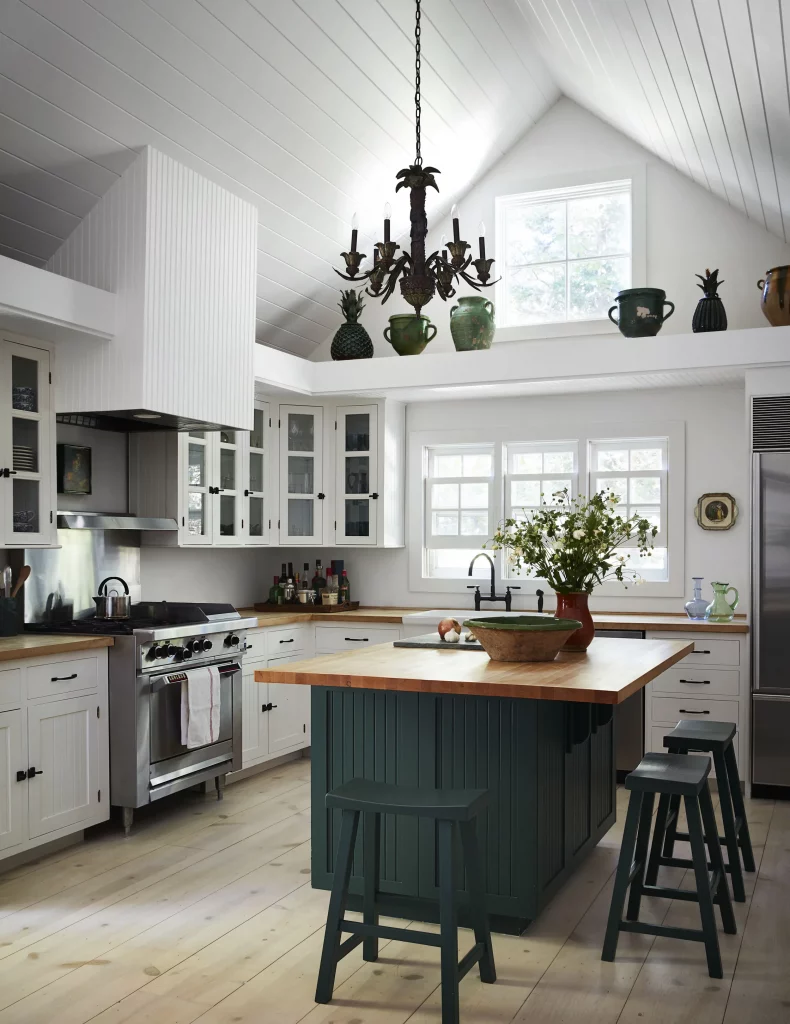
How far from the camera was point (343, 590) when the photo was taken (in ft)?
21.5

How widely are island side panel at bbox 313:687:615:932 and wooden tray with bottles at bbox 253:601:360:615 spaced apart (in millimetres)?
2805

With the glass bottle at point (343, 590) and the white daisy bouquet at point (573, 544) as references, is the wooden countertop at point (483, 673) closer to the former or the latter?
the white daisy bouquet at point (573, 544)

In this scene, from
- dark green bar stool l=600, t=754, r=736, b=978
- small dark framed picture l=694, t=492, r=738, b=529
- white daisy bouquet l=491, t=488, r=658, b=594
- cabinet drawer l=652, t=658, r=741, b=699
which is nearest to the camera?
dark green bar stool l=600, t=754, r=736, b=978

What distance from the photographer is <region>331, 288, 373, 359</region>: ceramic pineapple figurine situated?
6.32m

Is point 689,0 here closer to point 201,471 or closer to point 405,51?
point 405,51

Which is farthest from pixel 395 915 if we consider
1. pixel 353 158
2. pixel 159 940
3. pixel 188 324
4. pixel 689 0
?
pixel 353 158

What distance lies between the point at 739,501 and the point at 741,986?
3.47 meters

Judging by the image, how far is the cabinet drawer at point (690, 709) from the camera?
5293mm

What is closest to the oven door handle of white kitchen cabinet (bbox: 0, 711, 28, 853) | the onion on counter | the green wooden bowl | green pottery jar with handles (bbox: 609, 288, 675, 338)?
white kitchen cabinet (bbox: 0, 711, 28, 853)

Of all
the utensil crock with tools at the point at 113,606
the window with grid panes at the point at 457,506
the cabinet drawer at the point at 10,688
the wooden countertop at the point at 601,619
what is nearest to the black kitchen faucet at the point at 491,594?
the wooden countertop at the point at 601,619

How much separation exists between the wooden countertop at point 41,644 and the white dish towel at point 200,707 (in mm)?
481

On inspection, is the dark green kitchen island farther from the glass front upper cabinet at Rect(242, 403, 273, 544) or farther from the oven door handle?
the glass front upper cabinet at Rect(242, 403, 273, 544)

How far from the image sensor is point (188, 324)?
4781 mm

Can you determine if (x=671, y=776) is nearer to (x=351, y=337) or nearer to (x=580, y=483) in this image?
(x=580, y=483)
